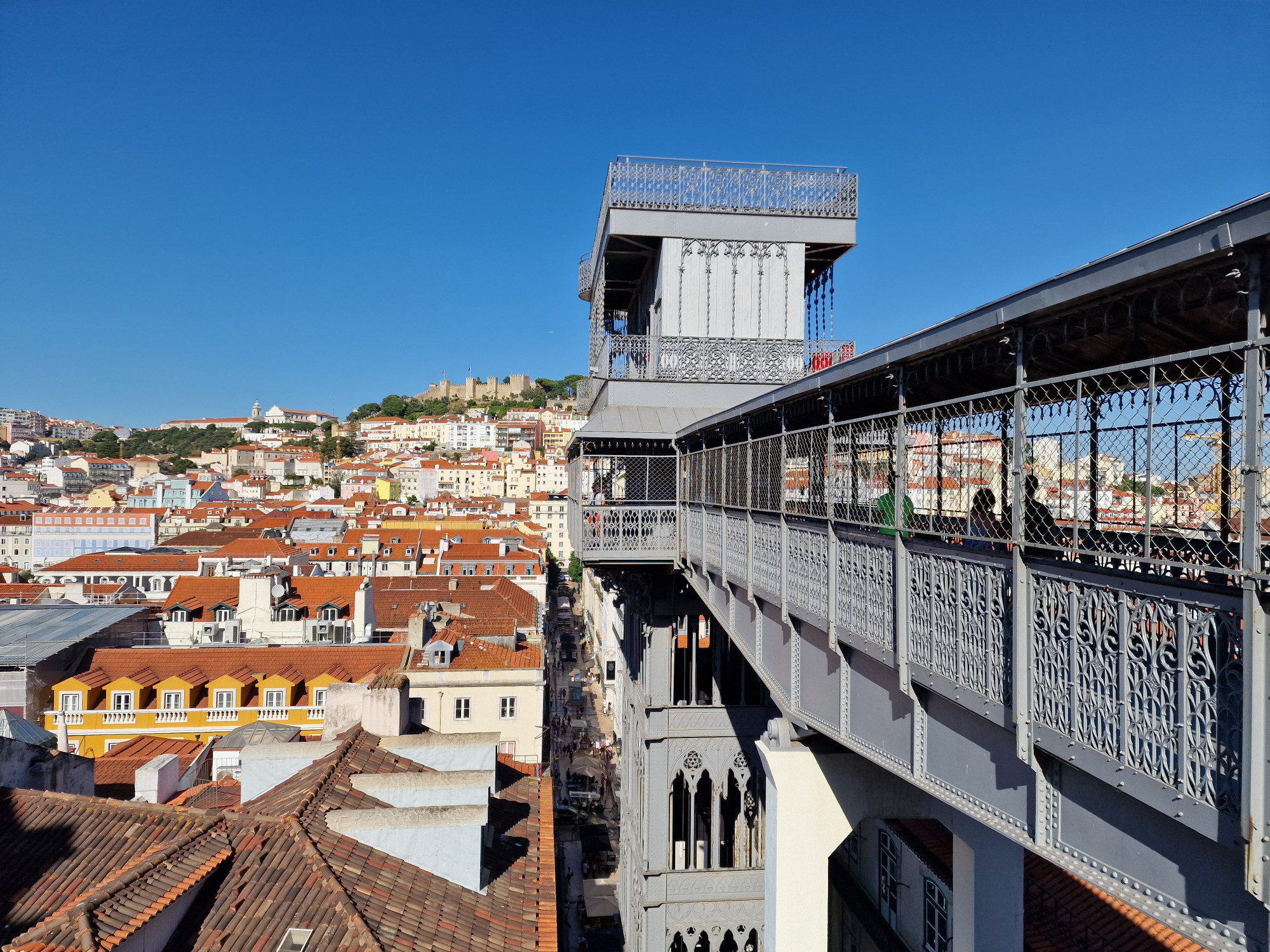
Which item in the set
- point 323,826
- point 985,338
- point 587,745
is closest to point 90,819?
point 323,826

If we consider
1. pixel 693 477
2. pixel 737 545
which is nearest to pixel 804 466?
pixel 737 545

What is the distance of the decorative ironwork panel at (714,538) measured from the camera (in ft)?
25.5

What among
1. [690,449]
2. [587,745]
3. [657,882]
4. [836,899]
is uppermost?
[690,449]

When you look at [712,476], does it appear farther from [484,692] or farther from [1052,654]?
[484,692]

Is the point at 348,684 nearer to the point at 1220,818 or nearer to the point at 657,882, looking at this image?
the point at 657,882

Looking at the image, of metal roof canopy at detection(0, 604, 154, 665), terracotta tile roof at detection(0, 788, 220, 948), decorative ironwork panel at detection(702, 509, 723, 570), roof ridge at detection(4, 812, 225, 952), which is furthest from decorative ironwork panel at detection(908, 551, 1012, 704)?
metal roof canopy at detection(0, 604, 154, 665)

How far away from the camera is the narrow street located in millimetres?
20281

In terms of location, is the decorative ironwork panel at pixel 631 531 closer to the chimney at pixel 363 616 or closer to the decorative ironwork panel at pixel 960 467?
the decorative ironwork panel at pixel 960 467

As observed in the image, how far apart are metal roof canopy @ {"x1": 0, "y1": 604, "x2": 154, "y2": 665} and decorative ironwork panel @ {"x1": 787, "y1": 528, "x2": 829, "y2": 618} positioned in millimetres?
24333

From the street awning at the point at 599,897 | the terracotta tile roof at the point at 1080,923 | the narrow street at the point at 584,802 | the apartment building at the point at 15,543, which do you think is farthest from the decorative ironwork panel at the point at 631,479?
the apartment building at the point at 15,543

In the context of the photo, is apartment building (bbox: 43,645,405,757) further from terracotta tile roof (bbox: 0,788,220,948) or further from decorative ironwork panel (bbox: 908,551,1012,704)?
decorative ironwork panel (bbox: 908,551,1012,704)

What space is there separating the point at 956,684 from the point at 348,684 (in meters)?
11.3

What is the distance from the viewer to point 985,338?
3240 mm

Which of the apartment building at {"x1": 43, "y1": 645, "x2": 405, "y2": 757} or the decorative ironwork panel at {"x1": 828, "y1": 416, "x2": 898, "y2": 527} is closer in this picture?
the decorative ironwork panel at {"x1": 828, "y1": 416, "x2": 898, "y2": 527}
